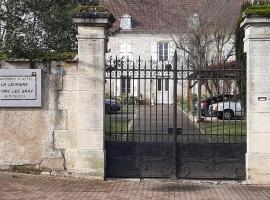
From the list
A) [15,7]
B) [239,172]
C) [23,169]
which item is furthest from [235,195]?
[15,7]

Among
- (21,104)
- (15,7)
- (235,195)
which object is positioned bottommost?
(235,195)

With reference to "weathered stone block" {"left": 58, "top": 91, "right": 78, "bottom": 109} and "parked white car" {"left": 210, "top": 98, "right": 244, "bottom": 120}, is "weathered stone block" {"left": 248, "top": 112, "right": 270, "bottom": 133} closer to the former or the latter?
"parked white car" {"left": 210, "top": 98, "right": 244, "bottom": 120}

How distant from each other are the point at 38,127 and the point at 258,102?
179 inches

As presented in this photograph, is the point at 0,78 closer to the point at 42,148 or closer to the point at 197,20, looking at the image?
the point at 42,148

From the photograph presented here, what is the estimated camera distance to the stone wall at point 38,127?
10539 mm

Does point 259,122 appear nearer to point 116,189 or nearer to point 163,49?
point 116,189

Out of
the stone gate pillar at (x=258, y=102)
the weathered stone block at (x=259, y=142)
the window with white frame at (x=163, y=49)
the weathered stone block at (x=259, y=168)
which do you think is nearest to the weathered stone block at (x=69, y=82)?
the stone gate pillar at (x=258, y=102)

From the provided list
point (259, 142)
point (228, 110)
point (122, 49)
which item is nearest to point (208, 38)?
point (228, 110)

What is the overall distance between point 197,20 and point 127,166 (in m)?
23.5

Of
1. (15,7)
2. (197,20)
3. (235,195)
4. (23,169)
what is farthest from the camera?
(197,20)

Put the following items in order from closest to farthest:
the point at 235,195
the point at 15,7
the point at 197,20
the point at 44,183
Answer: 1. the point at 235,195
2. the point at 44,183
3. the point at 15,7
4. the point at 197,20

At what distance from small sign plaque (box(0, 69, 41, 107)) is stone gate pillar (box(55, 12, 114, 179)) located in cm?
86

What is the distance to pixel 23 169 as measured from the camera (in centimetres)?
1064

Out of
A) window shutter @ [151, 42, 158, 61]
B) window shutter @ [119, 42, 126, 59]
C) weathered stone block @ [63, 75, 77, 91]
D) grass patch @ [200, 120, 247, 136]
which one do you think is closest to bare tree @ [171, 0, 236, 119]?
grass patch @ [200, 120, 247, 136]
